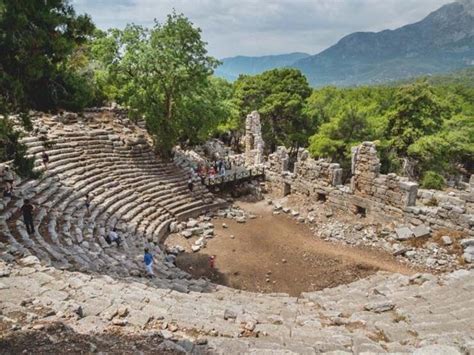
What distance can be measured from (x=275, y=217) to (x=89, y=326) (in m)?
16.2

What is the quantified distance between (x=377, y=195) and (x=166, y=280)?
1253cm

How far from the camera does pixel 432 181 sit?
27078 mm

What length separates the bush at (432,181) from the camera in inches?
1066

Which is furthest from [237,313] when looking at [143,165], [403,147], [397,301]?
[403,147]

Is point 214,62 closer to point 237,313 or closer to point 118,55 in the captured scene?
point 118,55

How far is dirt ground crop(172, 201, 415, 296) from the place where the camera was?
14.9 metres

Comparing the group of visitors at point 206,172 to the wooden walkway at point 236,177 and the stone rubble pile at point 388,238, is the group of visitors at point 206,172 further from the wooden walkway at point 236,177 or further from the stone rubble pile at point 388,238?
the stone rubble pile at point 388,238

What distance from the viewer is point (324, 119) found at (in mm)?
37094

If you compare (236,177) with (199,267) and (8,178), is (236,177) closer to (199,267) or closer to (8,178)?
(199,267)

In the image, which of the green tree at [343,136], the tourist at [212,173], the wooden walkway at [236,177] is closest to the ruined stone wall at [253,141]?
the wooden walkway at [236,177]

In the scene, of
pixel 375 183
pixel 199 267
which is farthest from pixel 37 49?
pixel 375 183

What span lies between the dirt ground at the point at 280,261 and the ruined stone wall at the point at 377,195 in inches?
107

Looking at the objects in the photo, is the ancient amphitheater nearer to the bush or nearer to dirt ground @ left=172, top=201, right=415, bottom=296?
dirt ground @ left=172, top=201, right=415, bottom=296

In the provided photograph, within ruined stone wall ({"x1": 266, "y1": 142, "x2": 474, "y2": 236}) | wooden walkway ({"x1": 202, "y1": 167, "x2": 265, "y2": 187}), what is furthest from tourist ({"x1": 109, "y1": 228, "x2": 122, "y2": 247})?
ruined stone wall ({"x1": 266, "y1": 142, "x2": 474, "y2": 236})
